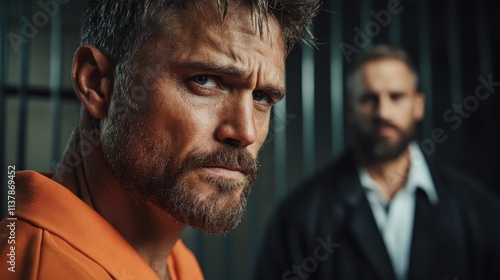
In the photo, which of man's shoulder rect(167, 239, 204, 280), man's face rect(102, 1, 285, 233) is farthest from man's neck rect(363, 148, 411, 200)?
man's face rect(102, 1, 285, 233)

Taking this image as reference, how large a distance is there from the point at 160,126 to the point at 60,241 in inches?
7.1

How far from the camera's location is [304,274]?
5.42 feet

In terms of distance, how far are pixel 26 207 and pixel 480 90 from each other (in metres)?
1.82

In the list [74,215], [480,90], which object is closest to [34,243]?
[74,215]

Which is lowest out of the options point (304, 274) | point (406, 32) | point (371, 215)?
point (304, 274)

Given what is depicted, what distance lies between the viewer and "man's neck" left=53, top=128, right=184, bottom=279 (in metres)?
0.70

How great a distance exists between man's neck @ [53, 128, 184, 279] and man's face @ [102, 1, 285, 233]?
0.02 metres

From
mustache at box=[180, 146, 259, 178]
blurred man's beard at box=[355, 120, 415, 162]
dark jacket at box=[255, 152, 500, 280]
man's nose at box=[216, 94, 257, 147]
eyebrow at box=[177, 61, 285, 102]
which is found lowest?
dark jacket at box=[255, 152, 500, 280]

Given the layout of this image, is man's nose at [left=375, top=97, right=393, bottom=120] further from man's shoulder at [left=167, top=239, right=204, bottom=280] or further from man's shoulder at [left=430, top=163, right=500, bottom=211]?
man's shoulder at [left=167, top=239, right=204, bottom=280]

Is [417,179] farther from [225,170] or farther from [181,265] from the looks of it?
[225,170]

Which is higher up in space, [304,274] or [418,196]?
[418,196]

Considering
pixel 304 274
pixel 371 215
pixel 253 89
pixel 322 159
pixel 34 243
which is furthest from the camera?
pixel 322 159

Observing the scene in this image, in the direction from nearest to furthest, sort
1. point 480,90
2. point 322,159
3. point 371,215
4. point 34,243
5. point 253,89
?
point 34,243 < point 253,89 < point 371,215 < point 480,90 < point 322,159

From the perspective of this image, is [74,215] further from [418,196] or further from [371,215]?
[418,196]
